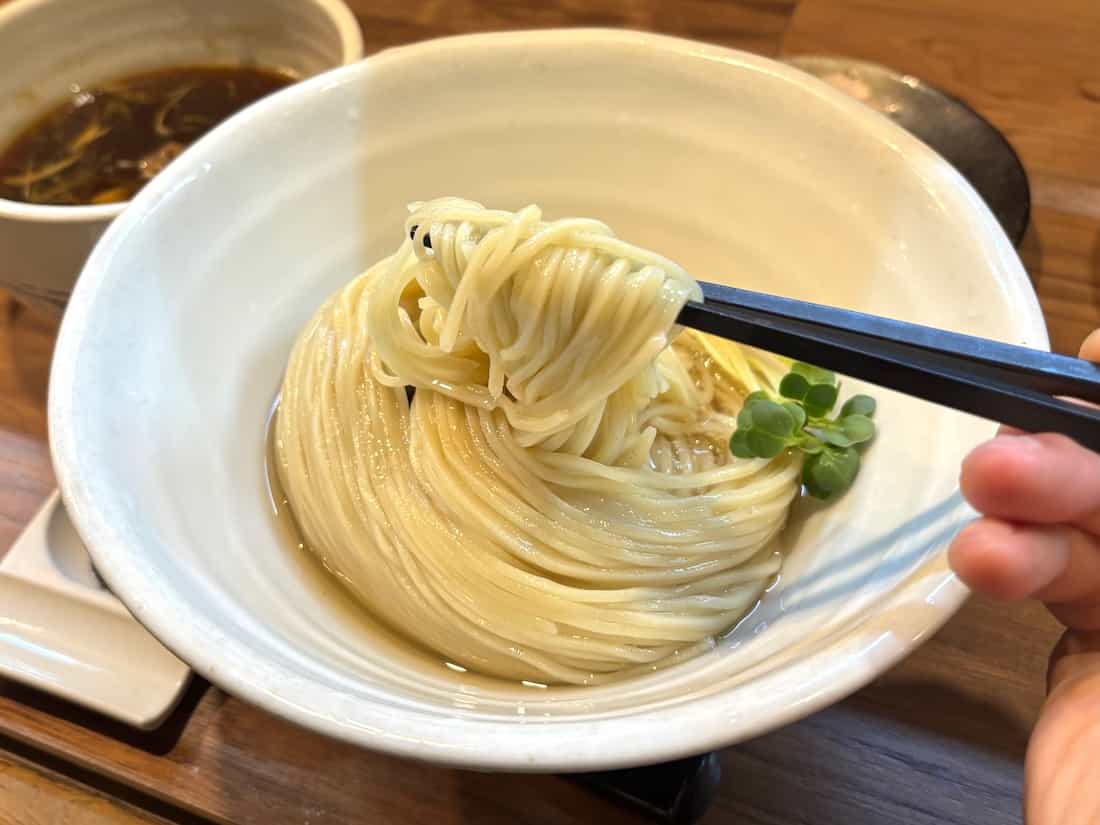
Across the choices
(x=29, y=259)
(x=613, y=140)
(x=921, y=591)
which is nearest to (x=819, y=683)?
(x=921, y=591)

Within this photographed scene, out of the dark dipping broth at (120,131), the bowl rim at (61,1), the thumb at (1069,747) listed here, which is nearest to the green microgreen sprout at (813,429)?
the thumb at (1069,747)

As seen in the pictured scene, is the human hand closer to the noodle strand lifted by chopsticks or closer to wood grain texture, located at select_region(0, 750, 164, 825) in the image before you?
the noodle strand lifted by chopsticks

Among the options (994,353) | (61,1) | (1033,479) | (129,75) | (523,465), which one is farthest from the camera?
(129,75)

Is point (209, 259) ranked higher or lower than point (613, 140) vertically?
lower

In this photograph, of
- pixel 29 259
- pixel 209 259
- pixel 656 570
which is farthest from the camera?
pixel 29 259

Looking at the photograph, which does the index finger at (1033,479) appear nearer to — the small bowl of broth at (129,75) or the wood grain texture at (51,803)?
the wood grain texture at (51,803)

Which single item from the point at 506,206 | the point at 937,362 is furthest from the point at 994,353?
the point at 506,206

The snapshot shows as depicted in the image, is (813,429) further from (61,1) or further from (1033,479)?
(61,1)

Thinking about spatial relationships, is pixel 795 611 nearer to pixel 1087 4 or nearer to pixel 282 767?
pixel 282 767
